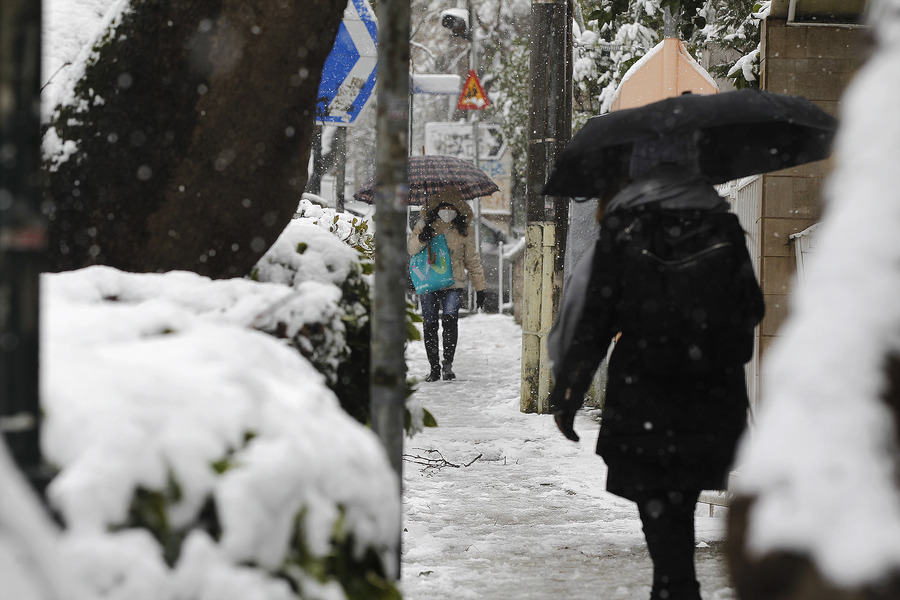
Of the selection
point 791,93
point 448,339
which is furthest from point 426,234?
point 791,93

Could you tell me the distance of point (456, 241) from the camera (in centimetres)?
1066

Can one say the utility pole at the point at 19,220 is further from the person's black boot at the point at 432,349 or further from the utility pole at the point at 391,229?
the person's black boot at the point at 432,349

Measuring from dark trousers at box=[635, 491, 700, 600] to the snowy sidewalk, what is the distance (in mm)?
706

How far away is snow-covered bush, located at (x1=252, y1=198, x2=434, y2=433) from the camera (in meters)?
2.78

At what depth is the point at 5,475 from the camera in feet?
4.37

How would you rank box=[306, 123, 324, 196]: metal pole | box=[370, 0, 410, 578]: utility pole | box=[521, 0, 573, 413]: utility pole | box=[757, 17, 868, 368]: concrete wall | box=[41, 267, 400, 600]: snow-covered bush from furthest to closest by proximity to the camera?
box=[306, 123, 324, 196]: metal pole
box=[521, 0, 573, 413]: utility pole
box=[757, 17, 868, 368]: concrete wall
box=[370, 0, 410, 578]: utility pole
box=[41, 267, 400, 600]: snow-covered bush

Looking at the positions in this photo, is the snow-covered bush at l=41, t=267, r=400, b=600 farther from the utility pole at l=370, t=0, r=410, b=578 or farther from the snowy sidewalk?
the snowy sidewalk

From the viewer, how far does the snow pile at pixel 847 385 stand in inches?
52.2

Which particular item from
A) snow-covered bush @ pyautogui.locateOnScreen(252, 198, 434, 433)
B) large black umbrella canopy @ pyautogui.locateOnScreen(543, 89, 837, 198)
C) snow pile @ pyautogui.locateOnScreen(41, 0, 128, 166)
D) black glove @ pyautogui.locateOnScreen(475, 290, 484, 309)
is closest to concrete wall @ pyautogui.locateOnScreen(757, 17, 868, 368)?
large black umbrella canopy @ pyautogui.locateOnScreen(543, 89, 837, 198)

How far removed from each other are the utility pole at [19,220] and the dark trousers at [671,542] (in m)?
2.27

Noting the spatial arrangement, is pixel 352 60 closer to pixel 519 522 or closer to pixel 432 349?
pixel 519 522

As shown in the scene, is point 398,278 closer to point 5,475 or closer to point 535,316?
point 5,475

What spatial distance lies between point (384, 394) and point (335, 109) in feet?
16.9

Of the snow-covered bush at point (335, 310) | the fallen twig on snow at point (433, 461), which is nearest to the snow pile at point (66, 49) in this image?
the snow-covered bush at point (335, 310)
